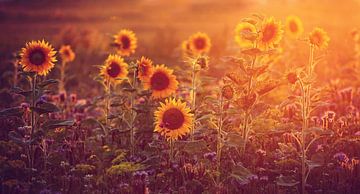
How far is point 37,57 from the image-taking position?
5906 mm

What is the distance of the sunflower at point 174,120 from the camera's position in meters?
5.61

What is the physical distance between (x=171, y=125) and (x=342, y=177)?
5.50 feet

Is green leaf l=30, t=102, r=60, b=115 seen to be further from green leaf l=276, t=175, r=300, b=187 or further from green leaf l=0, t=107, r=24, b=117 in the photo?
green leaf l=276, t=175, r=300, b=187

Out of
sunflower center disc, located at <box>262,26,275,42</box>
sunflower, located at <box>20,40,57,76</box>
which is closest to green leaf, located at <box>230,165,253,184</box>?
sunflower center disc, located at <box>262,26,275,42</box>

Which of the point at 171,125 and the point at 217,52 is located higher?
the point at 217,52

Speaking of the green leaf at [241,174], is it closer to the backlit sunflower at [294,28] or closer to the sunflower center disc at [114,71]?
the sunflower center disc at [114,71]

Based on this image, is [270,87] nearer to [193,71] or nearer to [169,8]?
[193,71]

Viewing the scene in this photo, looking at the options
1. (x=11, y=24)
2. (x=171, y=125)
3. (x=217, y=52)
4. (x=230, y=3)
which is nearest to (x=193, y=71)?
(x=171, y=125)

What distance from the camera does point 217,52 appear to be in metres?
14.3

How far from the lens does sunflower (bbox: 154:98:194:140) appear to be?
5.61m

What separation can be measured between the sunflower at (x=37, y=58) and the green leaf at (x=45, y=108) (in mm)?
326

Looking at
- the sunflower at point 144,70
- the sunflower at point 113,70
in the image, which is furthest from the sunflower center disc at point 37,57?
the sunflower at point 144,70

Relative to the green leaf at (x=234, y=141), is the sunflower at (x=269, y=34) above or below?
above

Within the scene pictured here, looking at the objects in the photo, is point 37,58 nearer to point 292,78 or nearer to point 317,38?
point 292,78
